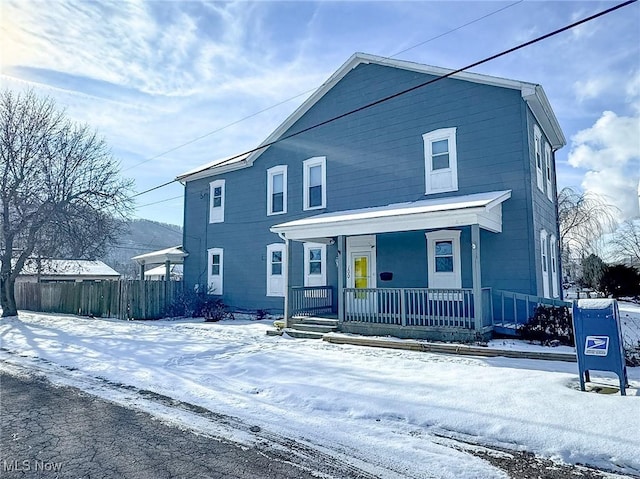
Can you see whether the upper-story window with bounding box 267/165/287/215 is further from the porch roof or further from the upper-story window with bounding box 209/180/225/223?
the porch roof

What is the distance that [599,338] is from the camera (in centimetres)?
587

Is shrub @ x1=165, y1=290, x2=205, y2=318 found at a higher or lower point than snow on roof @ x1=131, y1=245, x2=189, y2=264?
lower

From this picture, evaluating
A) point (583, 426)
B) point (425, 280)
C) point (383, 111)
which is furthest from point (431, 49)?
point (583, 426)

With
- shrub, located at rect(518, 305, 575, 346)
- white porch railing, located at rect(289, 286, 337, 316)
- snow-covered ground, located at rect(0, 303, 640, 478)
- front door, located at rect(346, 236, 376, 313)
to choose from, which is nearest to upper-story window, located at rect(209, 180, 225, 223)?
white porch railing, located at rect(289, 286, 337, 316)

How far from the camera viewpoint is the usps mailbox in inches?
225

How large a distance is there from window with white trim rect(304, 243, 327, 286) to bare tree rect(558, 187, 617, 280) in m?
23.4

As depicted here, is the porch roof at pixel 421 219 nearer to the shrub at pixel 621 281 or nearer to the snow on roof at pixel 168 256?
the snow on roof at pixel 168 256

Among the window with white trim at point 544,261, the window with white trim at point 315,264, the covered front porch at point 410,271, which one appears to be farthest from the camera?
the window with white trim at point 315,264

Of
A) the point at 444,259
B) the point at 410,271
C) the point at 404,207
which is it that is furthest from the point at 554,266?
the point at 404,207

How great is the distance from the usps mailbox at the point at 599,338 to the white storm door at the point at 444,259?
18.0 ft

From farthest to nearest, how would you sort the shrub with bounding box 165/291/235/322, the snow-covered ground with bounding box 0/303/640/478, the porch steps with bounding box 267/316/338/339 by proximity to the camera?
the shrub with bounding box 165/291/235/322, the porch steps with bounding box 267/316/338/339, the snow-covered ground with bounding box 0/303/640/478

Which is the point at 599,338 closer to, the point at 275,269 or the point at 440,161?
the point at 440,161

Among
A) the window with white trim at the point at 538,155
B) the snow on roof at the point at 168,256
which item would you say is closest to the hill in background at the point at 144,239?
the snow on roof at the point at 168,256

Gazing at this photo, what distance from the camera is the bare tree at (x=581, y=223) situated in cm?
3066
